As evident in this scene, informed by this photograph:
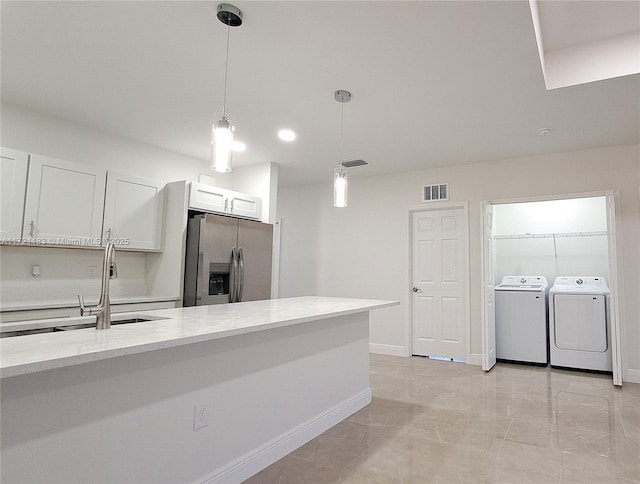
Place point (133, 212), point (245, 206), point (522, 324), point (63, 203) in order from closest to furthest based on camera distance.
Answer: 1. point (63, 203)
2. point (133, 212)
3. point (245, 206)
4. point (522, 324)

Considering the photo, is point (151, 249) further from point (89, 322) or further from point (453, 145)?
point (453, 145)

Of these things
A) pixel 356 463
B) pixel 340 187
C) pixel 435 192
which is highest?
pixel 435 192

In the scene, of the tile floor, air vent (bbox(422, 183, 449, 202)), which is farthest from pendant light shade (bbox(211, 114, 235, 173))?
air vent (bbox(422, 183, 449, 202))

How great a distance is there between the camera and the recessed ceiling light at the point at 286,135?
382cm

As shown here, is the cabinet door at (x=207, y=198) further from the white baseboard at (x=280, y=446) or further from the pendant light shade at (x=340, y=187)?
the white baseboard at (x=280, y=446)

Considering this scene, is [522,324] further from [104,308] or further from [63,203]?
[63,203]

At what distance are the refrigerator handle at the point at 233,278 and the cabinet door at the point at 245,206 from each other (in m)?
0.57

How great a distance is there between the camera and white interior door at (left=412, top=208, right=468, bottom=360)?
490 centimetres

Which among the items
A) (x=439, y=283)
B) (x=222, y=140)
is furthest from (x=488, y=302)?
(x=222, y=140)

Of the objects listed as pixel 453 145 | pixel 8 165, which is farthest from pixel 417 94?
pixel 8 165

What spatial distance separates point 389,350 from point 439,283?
45.7 inches

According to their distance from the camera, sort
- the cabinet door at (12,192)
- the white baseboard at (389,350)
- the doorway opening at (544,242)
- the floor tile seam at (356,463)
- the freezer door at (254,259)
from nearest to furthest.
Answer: the floor tile seam at (356,463) → the cabinet door at (12,192) → the freezer door at (254,259) → the doorway opening at (544,242) → the white baseboard at (389,350)

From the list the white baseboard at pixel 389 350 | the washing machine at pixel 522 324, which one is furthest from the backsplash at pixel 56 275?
the washing machine at pixel 522 324

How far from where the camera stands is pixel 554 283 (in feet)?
16.9
